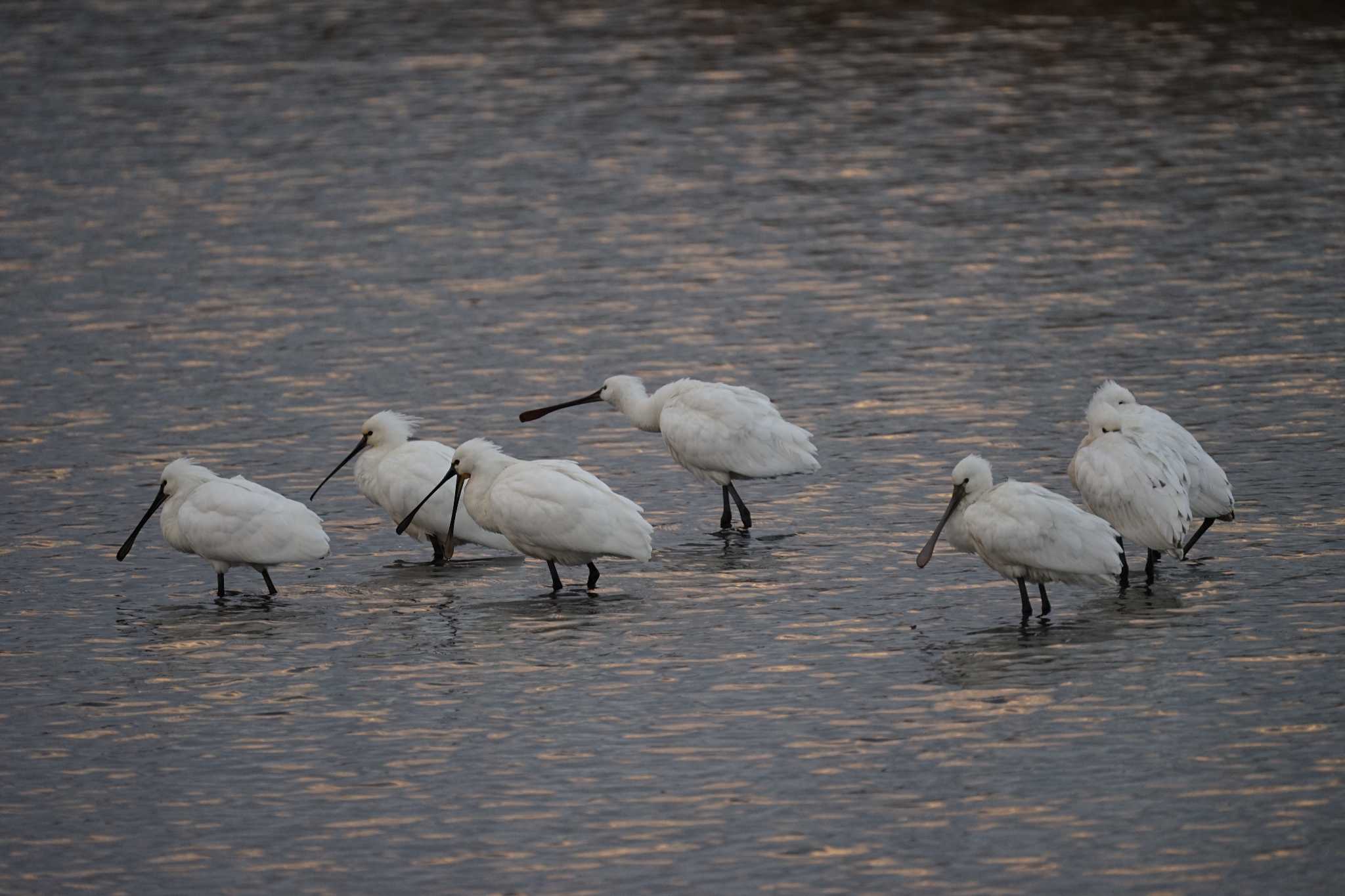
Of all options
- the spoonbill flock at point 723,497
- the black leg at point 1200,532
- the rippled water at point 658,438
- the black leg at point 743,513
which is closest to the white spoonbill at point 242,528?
the spoonbill flock at point 723,497

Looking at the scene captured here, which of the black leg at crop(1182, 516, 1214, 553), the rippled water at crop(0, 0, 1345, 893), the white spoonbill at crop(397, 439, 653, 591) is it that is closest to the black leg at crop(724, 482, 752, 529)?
the rippled water at crop(0, 0, 1345, 893)

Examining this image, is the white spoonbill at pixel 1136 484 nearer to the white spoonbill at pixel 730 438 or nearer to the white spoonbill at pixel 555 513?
the white spoonbill at pixel 730 438

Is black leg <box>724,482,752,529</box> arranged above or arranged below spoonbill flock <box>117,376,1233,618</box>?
below

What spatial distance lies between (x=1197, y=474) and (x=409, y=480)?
5340 mm

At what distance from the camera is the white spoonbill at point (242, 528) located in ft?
46.5

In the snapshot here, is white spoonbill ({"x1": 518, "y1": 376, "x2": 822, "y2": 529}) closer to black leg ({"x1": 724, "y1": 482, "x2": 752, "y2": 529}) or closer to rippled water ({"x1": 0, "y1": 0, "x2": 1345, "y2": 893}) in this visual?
black leg ({"x1": 724, "y1": 482, "x2": 752, "y2": 529})

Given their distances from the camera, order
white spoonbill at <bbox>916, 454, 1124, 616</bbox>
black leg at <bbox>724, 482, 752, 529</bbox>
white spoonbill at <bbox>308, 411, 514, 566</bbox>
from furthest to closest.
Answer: black leg at <bbox>724, 482, 752, 529</bbox>, white spoonbill at <bbox>308, 411, 514, 566</bbox>, white spoonbill at <bbox>916, 454, 1124, 616</bbox>

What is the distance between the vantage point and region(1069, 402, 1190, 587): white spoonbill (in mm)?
13508

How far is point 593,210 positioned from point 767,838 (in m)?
17.9

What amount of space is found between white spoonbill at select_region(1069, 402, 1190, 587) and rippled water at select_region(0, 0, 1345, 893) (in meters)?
0.44

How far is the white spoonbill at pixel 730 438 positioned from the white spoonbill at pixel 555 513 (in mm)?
1432

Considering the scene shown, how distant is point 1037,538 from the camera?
13.0 metres

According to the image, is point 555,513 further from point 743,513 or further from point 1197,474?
point 1197,474

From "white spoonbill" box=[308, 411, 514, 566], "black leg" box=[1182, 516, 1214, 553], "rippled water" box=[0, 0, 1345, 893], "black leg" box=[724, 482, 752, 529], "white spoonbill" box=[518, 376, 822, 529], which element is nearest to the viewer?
"rippled water" box=[0, 0, 1345, 893]
